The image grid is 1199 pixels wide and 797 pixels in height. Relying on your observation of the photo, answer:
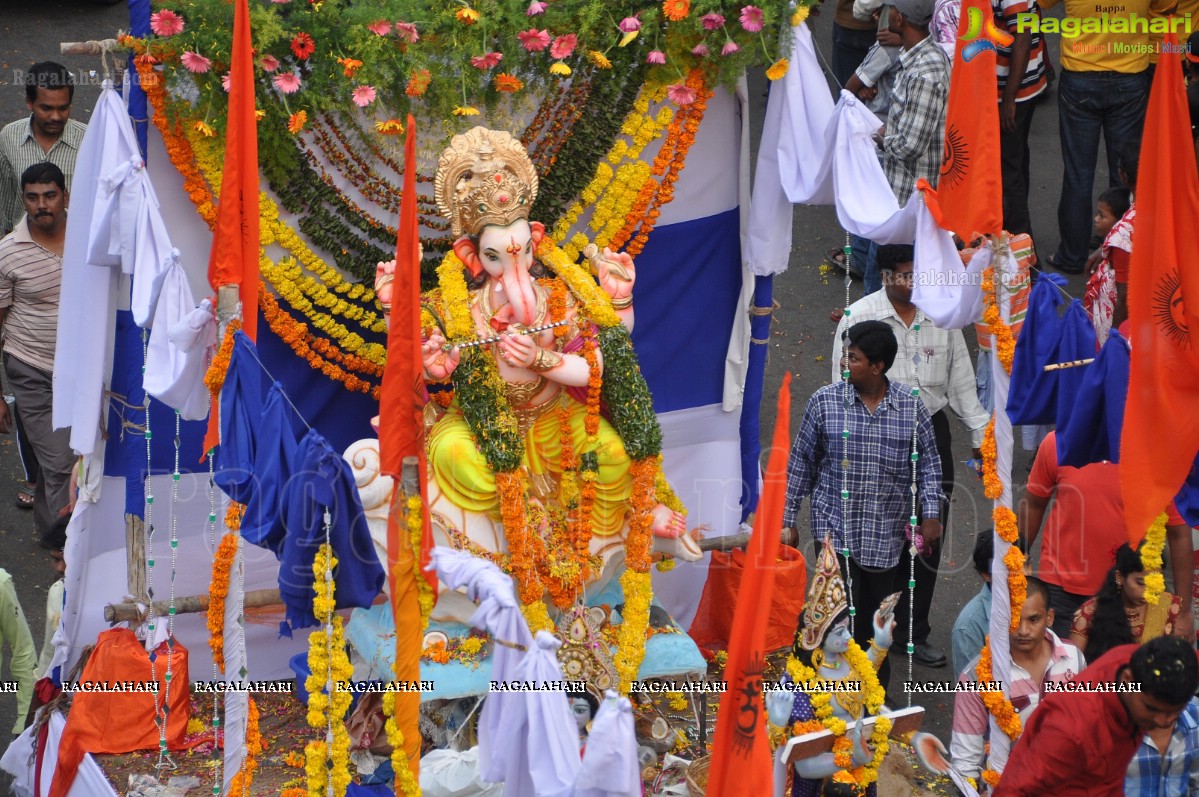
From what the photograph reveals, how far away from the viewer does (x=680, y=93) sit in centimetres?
804

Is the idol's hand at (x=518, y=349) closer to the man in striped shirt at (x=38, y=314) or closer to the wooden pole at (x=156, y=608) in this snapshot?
the wooden pole at (x=156, y=608)

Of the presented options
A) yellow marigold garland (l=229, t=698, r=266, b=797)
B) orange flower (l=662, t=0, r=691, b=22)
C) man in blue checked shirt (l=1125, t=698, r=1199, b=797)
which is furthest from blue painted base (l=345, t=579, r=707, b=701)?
orange flower (l=662, t=0, r=691, b=22)

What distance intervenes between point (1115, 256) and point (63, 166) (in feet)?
18.3

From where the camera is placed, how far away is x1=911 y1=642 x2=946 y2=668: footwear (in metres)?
8.59

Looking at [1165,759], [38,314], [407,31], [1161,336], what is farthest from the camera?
[38,314]

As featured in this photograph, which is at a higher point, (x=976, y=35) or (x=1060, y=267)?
(x=976, y=35)

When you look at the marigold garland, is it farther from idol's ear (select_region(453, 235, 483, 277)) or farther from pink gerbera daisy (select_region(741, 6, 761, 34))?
pink gerbera daisy (select_region(741, 6, 761, 34))

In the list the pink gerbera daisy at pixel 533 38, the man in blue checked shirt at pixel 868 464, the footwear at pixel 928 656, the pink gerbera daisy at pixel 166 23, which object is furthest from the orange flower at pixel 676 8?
the footwear at pixel 928 656

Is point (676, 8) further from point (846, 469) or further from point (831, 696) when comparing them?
point (831, 696)

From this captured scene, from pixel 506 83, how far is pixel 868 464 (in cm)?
234

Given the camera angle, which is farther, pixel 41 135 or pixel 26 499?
pixel 26 499

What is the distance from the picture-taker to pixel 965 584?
9.24 metres

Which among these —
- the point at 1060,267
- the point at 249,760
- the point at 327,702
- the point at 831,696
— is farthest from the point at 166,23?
the point at 1060,267

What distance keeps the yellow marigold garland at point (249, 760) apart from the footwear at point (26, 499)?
2980 mm
